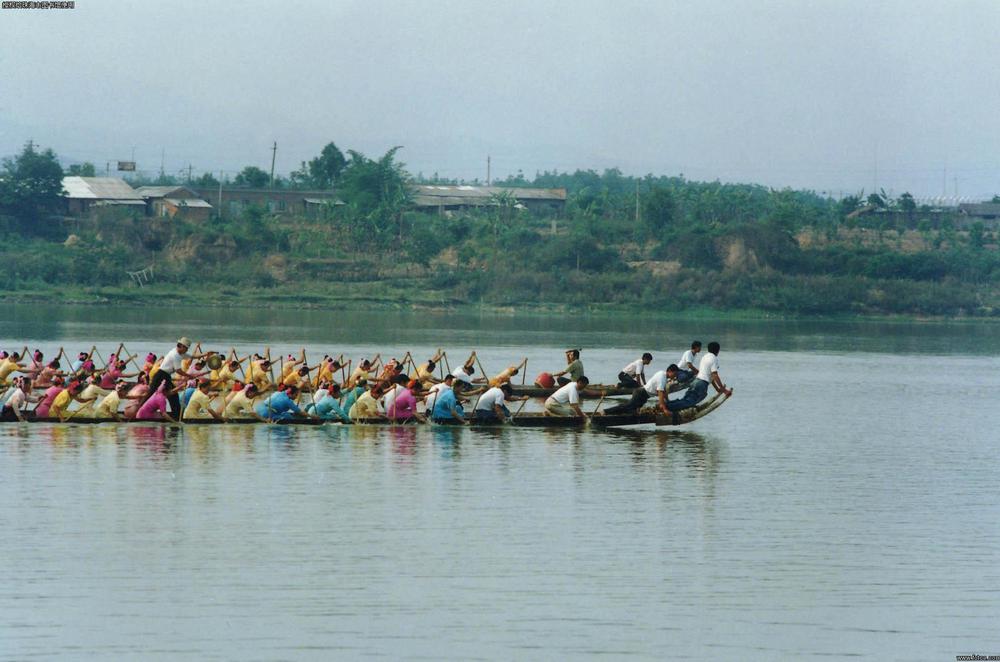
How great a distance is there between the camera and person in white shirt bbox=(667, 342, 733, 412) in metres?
26.8

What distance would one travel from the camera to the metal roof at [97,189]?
3750 inches

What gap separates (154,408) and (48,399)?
80.3 inches

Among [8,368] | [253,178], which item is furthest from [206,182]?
[8,368]

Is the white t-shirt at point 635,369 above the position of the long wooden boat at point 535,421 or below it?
above

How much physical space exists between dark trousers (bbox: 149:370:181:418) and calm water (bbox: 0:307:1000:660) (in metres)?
0.55

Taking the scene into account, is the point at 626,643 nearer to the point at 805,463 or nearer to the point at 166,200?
the point at 805,463

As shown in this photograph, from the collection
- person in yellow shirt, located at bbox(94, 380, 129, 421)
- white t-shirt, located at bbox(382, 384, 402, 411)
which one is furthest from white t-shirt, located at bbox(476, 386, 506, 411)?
person in yellow shirt, located at bbox(94, 380, 129, 421)

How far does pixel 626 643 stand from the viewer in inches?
552

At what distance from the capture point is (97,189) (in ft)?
317

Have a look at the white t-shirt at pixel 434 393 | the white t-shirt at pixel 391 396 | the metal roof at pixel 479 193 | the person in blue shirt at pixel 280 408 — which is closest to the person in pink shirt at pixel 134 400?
the person in blue shirt at pixel 280 408

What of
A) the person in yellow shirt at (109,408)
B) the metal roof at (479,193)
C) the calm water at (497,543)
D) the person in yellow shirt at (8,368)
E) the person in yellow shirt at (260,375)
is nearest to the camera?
the calm water at (497,543)

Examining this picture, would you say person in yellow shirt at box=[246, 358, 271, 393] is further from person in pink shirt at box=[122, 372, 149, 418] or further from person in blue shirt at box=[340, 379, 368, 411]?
person in pink shirt at box=[122, 372, 149, 418]

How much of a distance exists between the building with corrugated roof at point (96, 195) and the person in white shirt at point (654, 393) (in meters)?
70.7

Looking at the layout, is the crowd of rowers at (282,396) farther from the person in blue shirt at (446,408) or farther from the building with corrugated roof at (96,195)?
the building with corrugated roof at (96,195)
